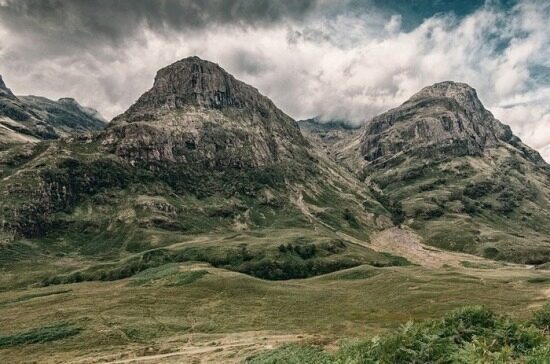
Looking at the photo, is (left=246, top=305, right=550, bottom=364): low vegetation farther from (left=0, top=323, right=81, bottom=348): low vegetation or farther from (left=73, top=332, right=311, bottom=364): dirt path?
(left=0, top=323, right=81, bottom=348): low vegetation

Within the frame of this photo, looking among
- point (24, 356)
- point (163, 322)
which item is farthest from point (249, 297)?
point (24, 356)

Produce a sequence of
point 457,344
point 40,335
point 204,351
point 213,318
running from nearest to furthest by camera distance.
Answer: point 457,344 < point 204,351 < point 40,335 < point 213,318

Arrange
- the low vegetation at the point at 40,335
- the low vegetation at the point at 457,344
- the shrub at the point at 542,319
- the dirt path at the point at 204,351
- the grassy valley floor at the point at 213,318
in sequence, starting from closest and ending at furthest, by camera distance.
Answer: the low vegetation at the point at 457,344
the shrub at the point at 542,319
the dirt path at the point at 204,351
the grassy valley floor at the point at 213,318
the low vegetation at the point at 40,335

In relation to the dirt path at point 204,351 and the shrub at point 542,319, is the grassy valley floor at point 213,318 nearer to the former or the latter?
the dirt path at point 204,351

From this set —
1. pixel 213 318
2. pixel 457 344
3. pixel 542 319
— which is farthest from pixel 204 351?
pixel 542 319

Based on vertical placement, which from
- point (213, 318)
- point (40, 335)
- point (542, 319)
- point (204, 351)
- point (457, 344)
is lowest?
point (204, 351)

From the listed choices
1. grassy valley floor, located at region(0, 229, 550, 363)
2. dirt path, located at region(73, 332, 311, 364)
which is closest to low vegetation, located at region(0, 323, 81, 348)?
grassy valley floor, located at region(0, 229, 550, 363)

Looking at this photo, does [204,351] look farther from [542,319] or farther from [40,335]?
[542,319]

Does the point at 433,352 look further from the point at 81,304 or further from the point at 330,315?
the point at 81,304

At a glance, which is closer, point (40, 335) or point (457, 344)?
point (457, 344)

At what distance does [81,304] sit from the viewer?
179625 mm

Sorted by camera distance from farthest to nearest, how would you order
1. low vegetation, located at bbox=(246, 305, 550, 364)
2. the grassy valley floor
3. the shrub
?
the grassy valley floor, the shrub, low vegetation, located at bbox=(246, 305, 550, 364)

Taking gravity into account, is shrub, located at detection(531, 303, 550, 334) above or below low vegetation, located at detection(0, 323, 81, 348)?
above

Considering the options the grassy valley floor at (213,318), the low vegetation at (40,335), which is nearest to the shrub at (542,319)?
the grassy valley floor at (213,318)
